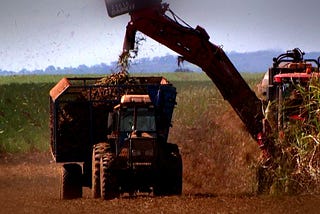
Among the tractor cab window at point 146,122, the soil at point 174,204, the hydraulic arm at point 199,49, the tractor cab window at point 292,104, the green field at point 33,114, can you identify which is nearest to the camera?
the soil at point 174,204

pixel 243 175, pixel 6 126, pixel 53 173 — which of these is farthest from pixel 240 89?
pixel 6 126

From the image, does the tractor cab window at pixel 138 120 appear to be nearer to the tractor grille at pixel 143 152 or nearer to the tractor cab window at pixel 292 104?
the tractor grille at pixel 143 152

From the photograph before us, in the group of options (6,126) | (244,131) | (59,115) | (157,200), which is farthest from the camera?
(6,126)

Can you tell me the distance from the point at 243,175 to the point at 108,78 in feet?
11.4

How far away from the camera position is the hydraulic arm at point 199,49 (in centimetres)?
1866

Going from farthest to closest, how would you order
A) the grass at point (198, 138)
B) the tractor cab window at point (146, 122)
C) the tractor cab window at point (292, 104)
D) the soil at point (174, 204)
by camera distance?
the grass at point (198, 138)
the tractor cab window at point (146, 122)
the tractor cab window at point (292, 104)
the soil at point (174, 204)

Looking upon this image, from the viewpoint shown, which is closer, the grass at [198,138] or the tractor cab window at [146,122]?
the tractor cab window at [146,122]

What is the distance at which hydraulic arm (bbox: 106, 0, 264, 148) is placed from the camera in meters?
18.7

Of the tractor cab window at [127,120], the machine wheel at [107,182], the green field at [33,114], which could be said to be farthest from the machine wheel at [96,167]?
the green field at [33,114]

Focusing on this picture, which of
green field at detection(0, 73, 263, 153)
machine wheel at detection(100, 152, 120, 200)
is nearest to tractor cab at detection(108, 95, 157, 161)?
machine wheel at detection(100, 152, 120, 200)

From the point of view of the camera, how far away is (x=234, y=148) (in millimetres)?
21328

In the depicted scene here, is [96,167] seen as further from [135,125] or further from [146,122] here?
[146,122]

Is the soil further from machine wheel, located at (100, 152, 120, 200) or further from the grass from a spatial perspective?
the grass

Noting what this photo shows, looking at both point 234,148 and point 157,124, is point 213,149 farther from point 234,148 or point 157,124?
point 157,124
